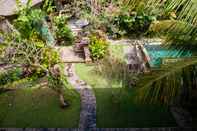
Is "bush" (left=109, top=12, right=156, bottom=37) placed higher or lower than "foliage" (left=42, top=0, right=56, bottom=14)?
lower

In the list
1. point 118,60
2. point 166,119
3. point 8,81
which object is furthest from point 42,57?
point 166,119

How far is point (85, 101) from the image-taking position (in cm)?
1216

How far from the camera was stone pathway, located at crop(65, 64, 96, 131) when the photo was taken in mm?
10805

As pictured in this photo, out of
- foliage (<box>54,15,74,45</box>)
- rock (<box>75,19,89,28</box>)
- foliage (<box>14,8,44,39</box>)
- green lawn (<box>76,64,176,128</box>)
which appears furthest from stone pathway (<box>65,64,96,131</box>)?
rock (<box>75,19,89,28</box>)

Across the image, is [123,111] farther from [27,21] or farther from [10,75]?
[27,21]

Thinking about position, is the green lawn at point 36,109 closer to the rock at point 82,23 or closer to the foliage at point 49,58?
the foliage at point 49,58

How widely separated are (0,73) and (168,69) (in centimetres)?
865

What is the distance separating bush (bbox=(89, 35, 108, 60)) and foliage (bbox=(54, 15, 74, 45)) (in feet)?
5.09

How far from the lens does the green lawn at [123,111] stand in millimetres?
10875

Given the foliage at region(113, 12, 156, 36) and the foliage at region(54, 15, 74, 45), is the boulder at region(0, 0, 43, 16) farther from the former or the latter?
the foliage at region(113, 12, 156, 36)

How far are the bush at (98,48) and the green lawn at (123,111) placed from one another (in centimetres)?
205

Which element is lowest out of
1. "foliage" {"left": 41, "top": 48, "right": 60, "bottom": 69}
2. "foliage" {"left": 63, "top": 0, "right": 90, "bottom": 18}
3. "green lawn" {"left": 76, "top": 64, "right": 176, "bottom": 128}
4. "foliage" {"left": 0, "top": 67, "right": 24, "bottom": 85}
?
"green lawn" {"left": 76, "top": 64, "right": 176, "bottom": 128}

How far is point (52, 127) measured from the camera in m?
10.9

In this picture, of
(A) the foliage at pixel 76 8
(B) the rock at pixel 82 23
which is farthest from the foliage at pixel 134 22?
(A) the foliage at pixel 76 8
